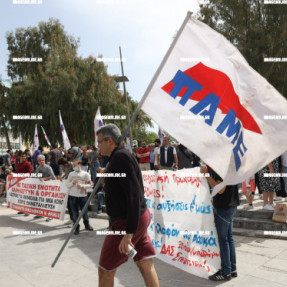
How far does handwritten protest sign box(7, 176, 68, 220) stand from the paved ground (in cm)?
122

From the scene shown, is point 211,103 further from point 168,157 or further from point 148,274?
point 168,157

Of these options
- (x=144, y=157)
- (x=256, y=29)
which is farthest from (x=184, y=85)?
(x=256, y=29)

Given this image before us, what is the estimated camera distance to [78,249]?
578 cm

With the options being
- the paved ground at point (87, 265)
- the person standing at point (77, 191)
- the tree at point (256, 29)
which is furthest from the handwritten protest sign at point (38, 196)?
the tree at point (256, 29)

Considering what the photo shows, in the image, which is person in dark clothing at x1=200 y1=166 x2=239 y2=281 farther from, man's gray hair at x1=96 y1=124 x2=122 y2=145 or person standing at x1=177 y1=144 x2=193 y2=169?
person standing at x1=177 y1=144 x2=193 y2=169

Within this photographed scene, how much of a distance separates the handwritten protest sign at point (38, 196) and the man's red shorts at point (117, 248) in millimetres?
5257

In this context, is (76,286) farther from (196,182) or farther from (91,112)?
(91,112)

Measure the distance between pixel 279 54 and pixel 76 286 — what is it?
15215 millimetres

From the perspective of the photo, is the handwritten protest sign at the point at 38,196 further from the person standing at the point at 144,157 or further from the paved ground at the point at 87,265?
the person standing at the point at 144,157

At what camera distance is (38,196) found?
8.65 m

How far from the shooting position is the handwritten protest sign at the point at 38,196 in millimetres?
7988

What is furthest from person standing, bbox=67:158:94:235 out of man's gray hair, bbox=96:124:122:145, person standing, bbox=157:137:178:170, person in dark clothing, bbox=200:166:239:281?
man's gray hair, bbox=96:124:122:145

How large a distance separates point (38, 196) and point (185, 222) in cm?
522

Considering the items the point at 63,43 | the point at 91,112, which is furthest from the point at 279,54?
the point at 63,43
